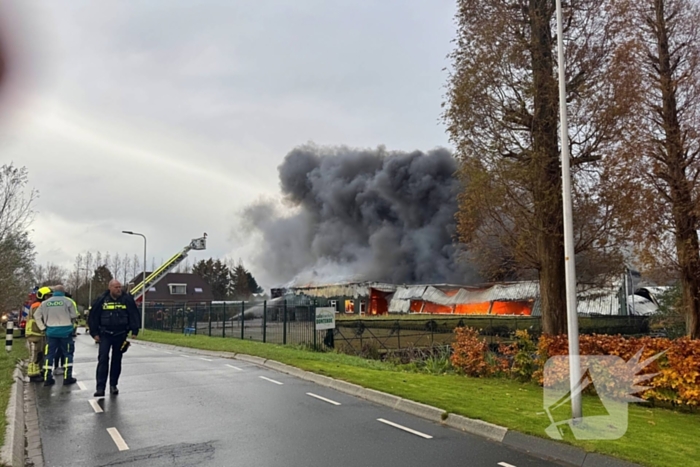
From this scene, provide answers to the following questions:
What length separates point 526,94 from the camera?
11.0 meters

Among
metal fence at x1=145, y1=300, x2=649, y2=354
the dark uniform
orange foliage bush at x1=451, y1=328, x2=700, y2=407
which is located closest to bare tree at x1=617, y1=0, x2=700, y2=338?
orange foliage bush at x1=451, y1=328, x2=700, y2=407

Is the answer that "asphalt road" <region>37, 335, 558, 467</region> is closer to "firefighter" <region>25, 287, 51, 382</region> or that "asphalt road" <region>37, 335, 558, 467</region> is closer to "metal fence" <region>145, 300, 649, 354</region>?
"firefighter" <region>25, 287, 51, 382</region>

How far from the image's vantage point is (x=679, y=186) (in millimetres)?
10234

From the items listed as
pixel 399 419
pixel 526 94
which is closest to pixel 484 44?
pixel 526 94

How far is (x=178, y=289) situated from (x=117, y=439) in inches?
2337

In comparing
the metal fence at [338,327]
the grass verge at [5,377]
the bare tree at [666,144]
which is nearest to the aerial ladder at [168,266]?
the metal fence at [338,327]

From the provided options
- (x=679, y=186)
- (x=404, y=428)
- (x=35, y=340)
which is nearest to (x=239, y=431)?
(x=404, y=428)

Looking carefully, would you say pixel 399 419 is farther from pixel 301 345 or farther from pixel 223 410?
pixel 301 345

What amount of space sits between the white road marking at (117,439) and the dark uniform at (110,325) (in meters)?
2.00

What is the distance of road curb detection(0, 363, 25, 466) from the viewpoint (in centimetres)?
472

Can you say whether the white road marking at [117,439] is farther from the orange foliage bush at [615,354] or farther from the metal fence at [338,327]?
the metal fence at [338,327]

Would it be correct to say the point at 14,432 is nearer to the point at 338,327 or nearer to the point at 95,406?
the point at 95,406

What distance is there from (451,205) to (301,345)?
A: 42.6 metres

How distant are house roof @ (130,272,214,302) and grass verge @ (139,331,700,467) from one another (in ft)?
169
